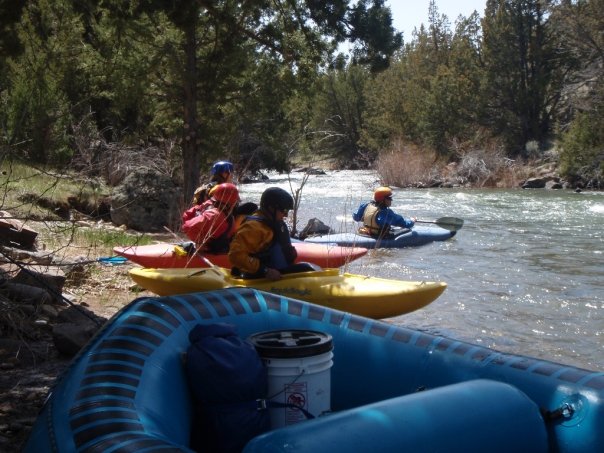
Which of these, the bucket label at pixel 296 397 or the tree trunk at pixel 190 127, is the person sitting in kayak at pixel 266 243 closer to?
the bucket label at pixel 296 397

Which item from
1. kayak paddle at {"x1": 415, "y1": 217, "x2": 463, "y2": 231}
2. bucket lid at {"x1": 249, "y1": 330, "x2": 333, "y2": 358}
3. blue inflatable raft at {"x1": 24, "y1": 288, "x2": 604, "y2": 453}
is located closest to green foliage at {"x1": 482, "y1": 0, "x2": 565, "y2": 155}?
kayak paddle at {"x1": 415, "y1": 217, "x2": 463, "y2": 231}

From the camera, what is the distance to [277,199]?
482cm

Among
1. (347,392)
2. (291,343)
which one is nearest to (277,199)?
(347,392)

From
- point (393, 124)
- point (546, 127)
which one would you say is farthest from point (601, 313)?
point (393, 124)

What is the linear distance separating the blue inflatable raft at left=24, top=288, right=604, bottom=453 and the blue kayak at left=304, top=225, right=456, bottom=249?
19.8 feet

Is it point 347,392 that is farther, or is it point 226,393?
point 347,392

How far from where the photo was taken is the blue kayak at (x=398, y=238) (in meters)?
9.27

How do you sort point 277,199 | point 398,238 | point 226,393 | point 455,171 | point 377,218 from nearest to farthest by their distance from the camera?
point 226,393 < point 277,199 < point 377,218 < point 398,238 < point 455,171

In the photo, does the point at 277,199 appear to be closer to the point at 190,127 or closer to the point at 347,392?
the point at 347,392

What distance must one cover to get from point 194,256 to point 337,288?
180 cm

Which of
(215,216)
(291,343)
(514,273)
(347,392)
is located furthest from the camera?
(514,273)

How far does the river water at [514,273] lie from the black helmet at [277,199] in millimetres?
1737

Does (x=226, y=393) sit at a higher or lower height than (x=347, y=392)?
higher

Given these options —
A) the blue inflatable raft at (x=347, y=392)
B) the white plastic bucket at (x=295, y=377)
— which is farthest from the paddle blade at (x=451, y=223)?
the white plastic bucket at (x=295, y=377)
